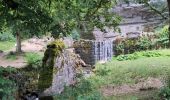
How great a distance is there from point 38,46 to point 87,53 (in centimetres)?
393

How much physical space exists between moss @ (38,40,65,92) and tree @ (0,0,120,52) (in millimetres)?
Result: 1081

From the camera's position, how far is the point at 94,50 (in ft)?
84.3

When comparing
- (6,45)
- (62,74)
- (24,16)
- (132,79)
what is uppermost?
(24,16)

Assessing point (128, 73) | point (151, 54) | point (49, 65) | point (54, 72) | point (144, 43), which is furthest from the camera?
point (144, 43)

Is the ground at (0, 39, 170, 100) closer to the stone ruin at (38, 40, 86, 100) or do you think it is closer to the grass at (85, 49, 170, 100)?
the grass at (85, 49, 170, 100)

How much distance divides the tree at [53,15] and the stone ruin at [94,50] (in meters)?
11.9

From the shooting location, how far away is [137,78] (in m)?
15.8

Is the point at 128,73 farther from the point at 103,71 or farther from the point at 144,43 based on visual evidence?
the point at 144,43

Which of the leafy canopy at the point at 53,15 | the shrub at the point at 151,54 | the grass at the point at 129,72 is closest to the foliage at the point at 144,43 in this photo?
the shrub at the point at 151,54

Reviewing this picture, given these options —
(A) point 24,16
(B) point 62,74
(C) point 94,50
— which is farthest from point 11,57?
(A) point 24,16

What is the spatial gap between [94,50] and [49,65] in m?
12.4

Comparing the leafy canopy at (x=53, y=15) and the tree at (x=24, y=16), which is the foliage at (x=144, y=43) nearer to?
the leafy canopy at (x=53, y=15)

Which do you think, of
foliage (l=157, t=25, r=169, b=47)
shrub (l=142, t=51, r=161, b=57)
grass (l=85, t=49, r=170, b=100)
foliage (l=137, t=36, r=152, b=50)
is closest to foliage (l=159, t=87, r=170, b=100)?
grass (l=85, t=49, r=170, b=100)

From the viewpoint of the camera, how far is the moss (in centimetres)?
1297
